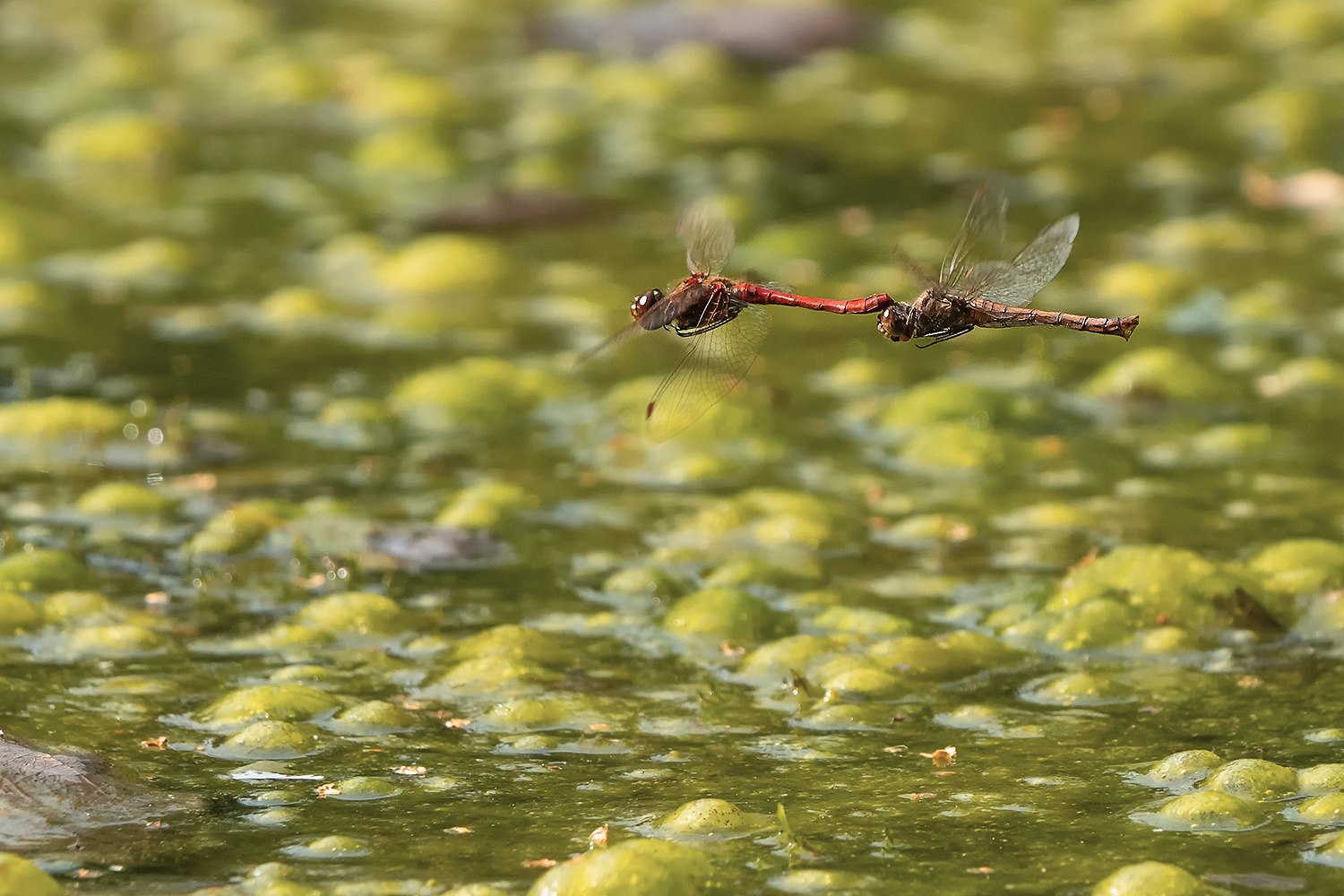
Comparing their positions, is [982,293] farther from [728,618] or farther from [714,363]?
[728,618]

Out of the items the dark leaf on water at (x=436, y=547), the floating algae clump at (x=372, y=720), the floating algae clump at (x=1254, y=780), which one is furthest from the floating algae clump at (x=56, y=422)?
the floating algae clump at (x=1254, y=780)

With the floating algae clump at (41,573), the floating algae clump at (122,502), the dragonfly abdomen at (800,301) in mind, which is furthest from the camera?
the floating algae clump at (122,502)

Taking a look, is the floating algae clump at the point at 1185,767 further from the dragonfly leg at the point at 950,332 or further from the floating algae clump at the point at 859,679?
the dragonfly leg at the point at 950,332

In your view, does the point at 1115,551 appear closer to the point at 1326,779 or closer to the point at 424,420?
the point at 1326,779

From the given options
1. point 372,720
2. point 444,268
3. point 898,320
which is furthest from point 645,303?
point 444,268

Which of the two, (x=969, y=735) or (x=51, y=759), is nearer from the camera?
(x=51, y=759)

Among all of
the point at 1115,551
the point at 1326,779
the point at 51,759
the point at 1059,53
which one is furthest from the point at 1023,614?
the point at 1059,53
